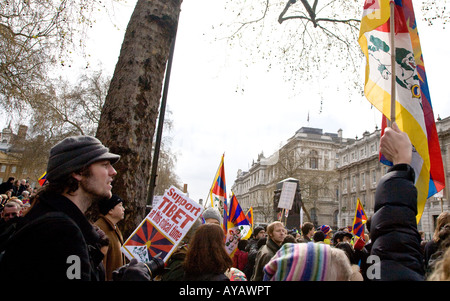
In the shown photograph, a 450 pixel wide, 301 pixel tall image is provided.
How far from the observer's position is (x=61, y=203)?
59.5 inches

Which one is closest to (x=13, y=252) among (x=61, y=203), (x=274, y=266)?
(x=61, y=203)

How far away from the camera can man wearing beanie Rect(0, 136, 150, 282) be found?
1228 mm

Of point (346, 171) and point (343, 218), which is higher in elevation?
point (346, 171)

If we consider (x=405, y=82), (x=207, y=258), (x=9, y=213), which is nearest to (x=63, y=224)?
(x=207, y=258)

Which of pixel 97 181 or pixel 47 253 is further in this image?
pixel 97 181

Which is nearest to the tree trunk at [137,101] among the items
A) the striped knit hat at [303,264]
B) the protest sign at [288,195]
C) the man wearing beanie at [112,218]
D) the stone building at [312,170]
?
the man wearing beanie at [112,218]

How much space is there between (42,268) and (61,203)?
1.19 ft

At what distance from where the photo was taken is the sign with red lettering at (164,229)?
2.64m

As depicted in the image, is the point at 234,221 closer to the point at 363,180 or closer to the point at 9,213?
the point at 9,213

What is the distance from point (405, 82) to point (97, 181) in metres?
2.58

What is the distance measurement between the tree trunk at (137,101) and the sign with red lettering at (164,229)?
643mm

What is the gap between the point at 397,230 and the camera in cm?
132
